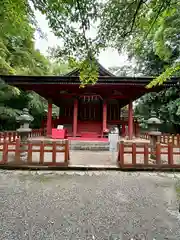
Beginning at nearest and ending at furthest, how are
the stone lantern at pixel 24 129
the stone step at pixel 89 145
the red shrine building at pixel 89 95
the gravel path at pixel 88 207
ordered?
the gravel path at pixel 88 207, the stone lantern at pixel 24 129, the stone step at pixel 89 145, the red shrine building at pixel 89 95

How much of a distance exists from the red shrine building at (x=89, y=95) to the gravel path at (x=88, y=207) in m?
4.87

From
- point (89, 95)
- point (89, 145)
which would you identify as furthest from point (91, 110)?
point (89, 145)

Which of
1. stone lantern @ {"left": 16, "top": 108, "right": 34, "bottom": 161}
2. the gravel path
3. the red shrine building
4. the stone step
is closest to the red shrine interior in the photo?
the red shrine building

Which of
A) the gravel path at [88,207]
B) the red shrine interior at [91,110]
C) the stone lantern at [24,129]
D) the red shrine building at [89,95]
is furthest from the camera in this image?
the red shrine interior at [91,110]

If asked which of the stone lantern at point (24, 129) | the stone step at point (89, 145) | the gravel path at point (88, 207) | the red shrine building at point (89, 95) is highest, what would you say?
the red shrine building at point (89, 95)

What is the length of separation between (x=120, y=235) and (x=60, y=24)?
2.86 metres

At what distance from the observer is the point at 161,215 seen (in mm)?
2242

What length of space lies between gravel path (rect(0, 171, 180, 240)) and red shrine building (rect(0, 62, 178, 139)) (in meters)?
4.87

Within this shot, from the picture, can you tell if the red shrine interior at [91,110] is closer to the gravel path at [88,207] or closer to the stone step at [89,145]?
the stone step at [89,145]

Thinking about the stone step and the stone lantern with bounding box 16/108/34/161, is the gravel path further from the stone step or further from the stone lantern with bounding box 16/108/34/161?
the stone step

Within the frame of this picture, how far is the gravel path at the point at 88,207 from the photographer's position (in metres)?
1.87

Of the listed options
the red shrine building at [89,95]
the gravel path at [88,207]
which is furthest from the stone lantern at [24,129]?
the red shrine building at [89,95]

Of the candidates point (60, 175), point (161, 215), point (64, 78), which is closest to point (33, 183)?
point (60, 175)

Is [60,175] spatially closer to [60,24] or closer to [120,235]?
[120,235]
